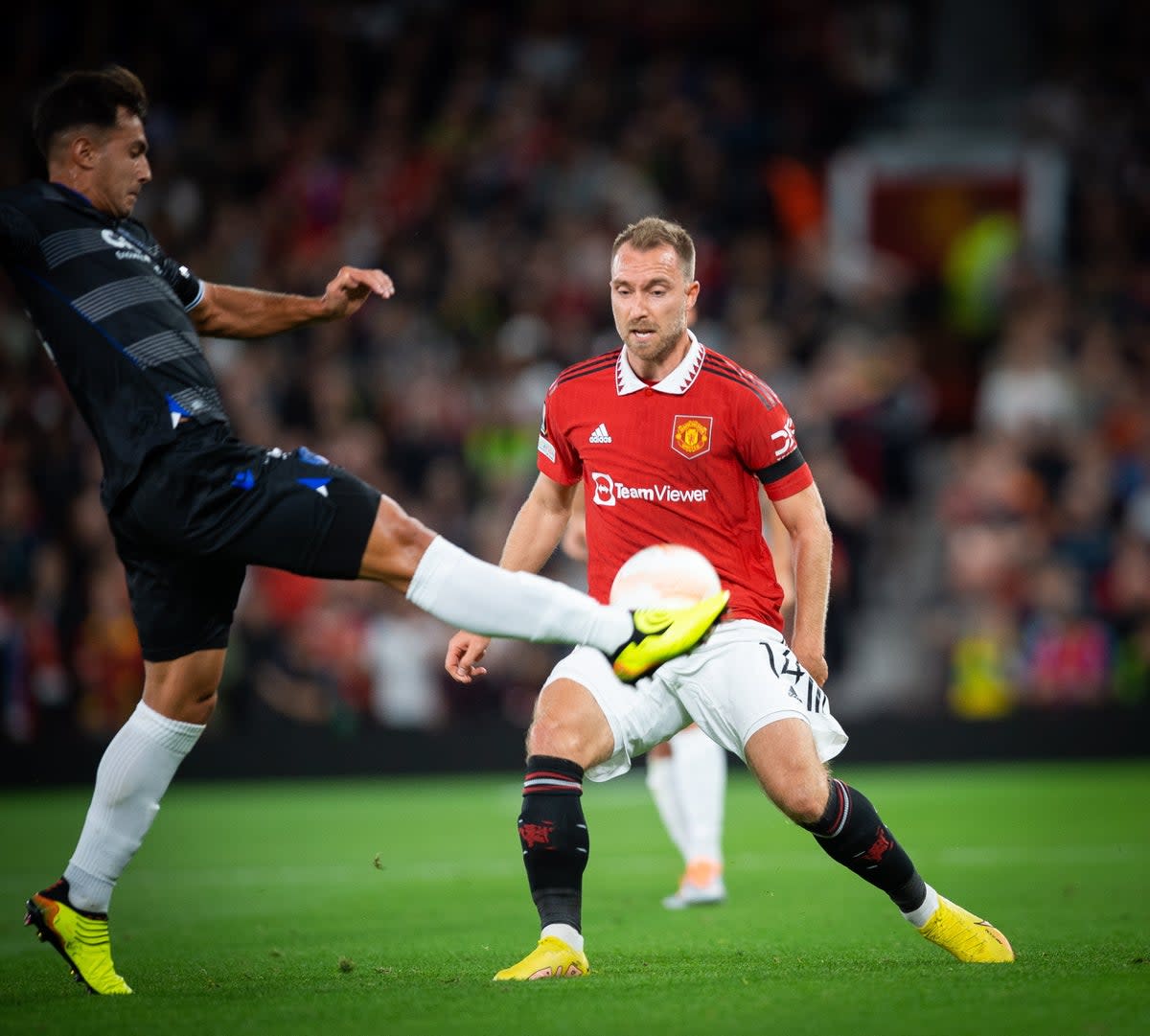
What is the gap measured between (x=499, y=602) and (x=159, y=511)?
1.01m

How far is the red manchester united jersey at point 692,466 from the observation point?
5855 millimetres

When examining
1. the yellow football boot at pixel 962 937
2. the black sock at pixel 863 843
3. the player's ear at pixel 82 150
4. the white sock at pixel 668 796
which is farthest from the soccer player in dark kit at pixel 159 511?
the white sock at pixel 668 796

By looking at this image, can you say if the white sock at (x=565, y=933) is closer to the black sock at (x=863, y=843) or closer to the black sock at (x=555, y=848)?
the black sock at (x=555, y=848)

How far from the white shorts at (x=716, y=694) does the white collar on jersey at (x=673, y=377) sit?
857 millimetres

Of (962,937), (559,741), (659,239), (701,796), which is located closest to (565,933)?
(559,741)

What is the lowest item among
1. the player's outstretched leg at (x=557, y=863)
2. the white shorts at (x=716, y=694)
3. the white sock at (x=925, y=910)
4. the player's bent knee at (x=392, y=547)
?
the white sock at (x=925, y=910)

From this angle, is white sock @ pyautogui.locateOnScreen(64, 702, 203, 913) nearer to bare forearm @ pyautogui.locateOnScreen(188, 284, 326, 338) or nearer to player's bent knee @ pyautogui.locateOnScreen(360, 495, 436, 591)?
player's bent knee @ pyautogui.locateOnScreen(360, 495, 436, 591)

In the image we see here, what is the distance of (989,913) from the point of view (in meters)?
7.25

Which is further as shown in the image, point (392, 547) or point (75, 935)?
point (75, 935)

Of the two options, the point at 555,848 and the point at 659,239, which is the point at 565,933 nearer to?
the point at 555,848

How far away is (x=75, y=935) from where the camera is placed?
523 centimetres

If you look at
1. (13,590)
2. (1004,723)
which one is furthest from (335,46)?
(1004,723)

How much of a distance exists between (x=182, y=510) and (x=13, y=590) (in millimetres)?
9505

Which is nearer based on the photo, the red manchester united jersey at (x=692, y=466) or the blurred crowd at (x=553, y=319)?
the red manchester united jersey at (x=692, y=466)
